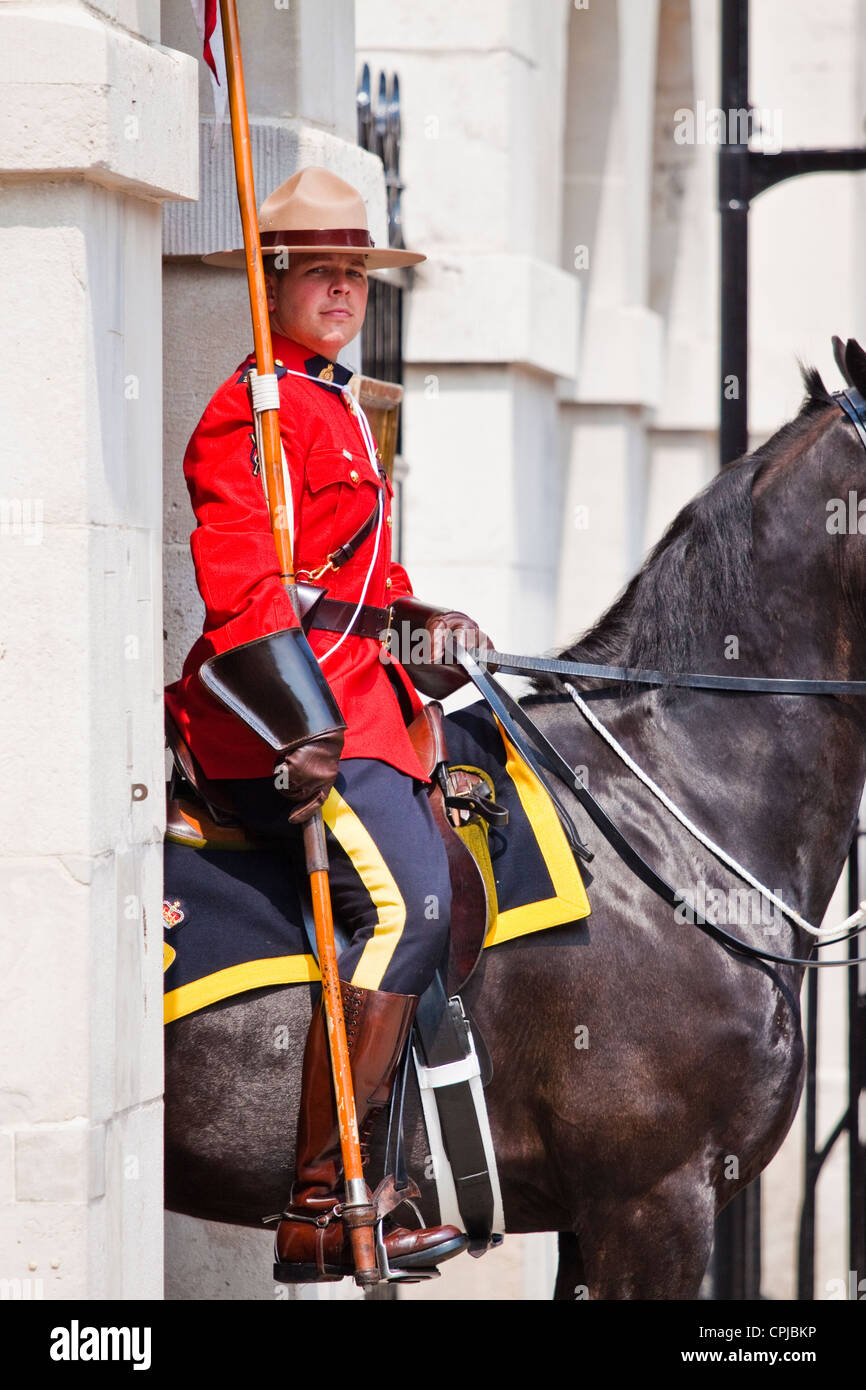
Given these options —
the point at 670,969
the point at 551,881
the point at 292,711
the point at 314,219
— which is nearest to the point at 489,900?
the point at 551,881

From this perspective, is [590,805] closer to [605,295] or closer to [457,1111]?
[457,1111]

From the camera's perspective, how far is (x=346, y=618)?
3738 mm

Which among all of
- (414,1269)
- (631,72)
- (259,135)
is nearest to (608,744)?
(414,1269)

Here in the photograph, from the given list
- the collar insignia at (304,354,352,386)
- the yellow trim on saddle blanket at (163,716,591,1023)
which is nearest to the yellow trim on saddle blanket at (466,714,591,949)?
the yellow trim on saddle blanket at (163,716,591,1023)

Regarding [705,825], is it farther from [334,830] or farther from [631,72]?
[631,72]

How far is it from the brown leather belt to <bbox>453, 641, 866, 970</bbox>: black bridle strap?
205 mm

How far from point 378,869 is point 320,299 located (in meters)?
1.18

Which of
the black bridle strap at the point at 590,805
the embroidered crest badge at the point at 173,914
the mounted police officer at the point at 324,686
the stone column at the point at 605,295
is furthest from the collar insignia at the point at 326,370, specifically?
the stone column at the point at 605,295

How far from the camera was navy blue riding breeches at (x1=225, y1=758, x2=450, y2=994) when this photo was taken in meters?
3.50

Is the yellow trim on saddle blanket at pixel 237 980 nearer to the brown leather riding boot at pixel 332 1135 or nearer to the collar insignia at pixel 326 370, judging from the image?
the brown leather riding boot at pixel 332 1135

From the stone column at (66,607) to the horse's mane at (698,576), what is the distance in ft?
3.99

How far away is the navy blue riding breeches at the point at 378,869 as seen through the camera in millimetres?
3502

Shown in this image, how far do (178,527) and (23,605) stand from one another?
1387mm

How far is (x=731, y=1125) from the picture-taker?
3758 millimetres
